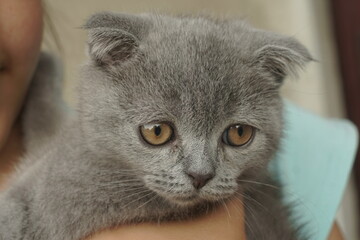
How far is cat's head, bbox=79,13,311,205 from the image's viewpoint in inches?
37.6

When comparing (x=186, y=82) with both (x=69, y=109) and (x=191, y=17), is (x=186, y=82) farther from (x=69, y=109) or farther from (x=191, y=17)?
(x=69, y=109)

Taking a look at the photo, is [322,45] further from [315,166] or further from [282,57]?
[282,57]

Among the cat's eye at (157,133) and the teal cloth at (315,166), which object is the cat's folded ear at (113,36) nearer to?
the cat's eye at (157,133)

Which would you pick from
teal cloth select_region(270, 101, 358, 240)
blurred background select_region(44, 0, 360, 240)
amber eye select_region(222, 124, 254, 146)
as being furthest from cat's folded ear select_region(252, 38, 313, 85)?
blurred background select_region(44, 0, 360, 240)

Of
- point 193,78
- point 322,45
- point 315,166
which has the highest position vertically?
point 322,45

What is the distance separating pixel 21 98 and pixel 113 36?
1.46 ft

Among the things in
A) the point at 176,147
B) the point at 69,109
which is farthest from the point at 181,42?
the point at 69,109

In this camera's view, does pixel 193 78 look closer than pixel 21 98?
Yes

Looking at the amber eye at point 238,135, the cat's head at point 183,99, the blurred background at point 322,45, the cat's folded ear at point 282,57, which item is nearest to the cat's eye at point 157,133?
the cat's head at point 183,99

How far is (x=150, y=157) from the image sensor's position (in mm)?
968

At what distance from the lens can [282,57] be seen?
106 cm

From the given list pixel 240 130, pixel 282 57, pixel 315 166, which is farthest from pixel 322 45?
pixel 240 130

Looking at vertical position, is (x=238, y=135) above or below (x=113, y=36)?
below

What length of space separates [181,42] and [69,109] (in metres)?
0.59
